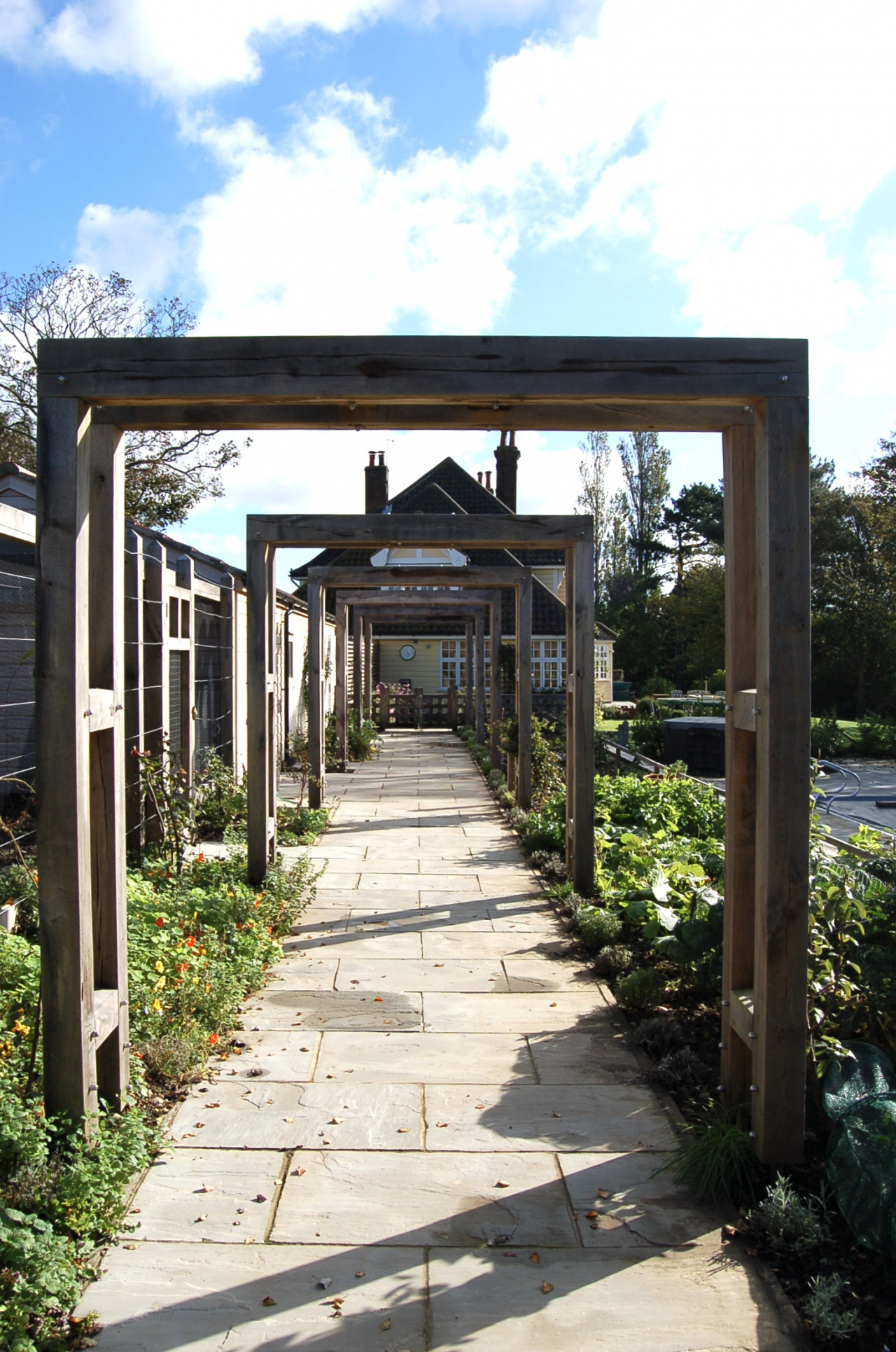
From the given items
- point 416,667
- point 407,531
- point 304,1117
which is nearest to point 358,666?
point 416,667

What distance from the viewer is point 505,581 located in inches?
488

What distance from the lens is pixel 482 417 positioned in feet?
12.1

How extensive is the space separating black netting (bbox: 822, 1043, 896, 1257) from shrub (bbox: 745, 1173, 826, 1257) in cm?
9

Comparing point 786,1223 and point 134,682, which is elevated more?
point 134,682

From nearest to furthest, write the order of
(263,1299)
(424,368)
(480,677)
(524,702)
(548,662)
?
(263,1299) → (424,368) → (524,702) → (480,677) → (548,662)

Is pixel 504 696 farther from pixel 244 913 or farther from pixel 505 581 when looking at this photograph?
pixel 244 913

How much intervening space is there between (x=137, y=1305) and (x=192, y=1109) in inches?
44.8

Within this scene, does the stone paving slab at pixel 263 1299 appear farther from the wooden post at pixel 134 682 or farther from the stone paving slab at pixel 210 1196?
the wooden post at pixel 134 682

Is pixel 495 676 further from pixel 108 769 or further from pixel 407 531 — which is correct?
pixel 108 769

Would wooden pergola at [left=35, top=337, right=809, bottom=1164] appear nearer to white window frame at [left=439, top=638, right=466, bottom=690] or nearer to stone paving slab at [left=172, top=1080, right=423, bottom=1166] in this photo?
stone paving slab at [left=172, top=1080, right=423, bottom=1166]

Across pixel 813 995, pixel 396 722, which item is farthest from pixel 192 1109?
pixel 396 722

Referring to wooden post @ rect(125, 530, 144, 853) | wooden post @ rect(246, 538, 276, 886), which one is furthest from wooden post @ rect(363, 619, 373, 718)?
wooden post @ rect(246, 538, 276, 886)

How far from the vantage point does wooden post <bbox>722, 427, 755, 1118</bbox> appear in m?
3.40

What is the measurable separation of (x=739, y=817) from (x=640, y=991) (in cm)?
149
